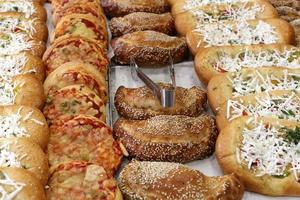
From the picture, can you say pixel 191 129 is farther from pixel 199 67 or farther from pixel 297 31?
pixel 297 31

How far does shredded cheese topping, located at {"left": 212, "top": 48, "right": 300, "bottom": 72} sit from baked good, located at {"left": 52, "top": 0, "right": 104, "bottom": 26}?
1.14 meters

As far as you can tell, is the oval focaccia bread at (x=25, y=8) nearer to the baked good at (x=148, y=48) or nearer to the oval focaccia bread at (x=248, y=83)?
the baked good at (x=148, y=48)

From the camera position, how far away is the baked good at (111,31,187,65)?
3.69m

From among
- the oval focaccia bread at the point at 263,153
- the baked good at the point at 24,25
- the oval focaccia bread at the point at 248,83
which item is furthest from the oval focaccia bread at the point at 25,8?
the oval focaccia bread at the point at 263,153

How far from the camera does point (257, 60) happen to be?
11.6 feet

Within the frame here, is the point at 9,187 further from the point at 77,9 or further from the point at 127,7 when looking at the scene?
the point at 127,7

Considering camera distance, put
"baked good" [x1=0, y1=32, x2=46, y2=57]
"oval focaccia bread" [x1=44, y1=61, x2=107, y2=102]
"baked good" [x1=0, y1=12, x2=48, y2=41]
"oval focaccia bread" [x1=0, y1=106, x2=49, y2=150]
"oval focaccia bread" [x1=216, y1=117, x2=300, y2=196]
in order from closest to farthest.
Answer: "oval focaccia bread" [x1=216, y1=117, x2=300, y2=196] < "oval focaccia bread" [x1=0, y1=106, x2=49, y2=150] < "oval focaccia bread" [x1=44, y1=61, x2=107, y2=102] < "baked good" [x1=0, y1=32, x2=46, y2=57] < "baked good" [x1=0, y1=12, x2=48, y2=41]

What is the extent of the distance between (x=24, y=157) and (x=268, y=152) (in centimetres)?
129

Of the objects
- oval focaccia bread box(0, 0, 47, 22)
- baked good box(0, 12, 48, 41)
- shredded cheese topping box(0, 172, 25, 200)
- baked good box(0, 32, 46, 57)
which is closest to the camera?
shredded cheese topping box(0, 172, 25, 200)

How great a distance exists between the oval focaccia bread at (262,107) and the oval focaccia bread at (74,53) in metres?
0.97

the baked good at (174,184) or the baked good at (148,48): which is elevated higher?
the baked good at (148,48)

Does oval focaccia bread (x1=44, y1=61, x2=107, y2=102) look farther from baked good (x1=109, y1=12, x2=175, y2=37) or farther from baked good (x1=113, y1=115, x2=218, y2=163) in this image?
baked good (x1=109, y1=12, x2=175, y2=37)

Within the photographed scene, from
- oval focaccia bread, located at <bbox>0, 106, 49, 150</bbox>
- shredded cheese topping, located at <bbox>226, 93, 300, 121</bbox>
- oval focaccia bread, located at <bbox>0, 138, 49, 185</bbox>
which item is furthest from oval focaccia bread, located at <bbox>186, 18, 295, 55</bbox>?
oval focaccia bread, located at <bbox>0, 138, 49, 185</bbox>

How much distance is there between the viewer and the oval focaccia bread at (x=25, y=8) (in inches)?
163
